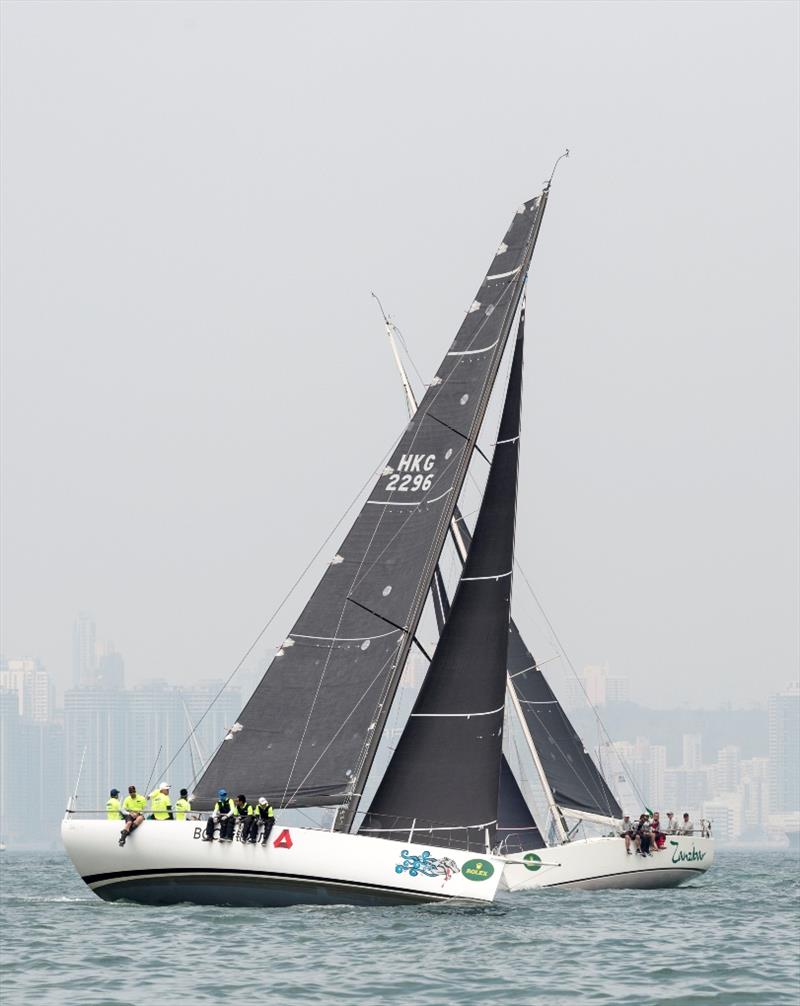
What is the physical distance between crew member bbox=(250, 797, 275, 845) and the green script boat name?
16638mm

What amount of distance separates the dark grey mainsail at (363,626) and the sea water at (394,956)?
7.17 ft

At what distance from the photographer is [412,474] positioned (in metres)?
31.6

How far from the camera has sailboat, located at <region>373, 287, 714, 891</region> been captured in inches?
1540

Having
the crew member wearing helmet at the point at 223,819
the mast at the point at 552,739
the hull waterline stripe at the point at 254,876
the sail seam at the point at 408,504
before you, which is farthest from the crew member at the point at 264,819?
the mast at the point at 552,739

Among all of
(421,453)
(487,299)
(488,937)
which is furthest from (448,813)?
(487,299)

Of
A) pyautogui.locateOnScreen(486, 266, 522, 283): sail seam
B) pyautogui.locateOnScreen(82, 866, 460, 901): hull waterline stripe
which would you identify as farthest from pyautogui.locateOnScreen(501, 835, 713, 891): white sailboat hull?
pyautogui.locateOnScreen(486, 266, 522, 283): sail seam

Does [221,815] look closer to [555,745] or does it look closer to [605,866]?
[605,866]

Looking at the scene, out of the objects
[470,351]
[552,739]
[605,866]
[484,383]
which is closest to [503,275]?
[470,351]

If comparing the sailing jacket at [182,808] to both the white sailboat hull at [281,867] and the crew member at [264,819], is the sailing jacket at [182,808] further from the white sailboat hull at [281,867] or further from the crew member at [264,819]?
the crew member at [264,819]

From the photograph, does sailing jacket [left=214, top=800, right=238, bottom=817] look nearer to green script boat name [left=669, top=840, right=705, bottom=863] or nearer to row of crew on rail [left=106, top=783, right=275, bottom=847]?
row of crew on rail [left=106, top=783, right=275, bottom=847]

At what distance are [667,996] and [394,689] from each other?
9.52m

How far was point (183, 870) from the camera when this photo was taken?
28719mm

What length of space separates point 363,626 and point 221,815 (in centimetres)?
392

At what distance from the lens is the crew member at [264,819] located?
2812 centimetres
